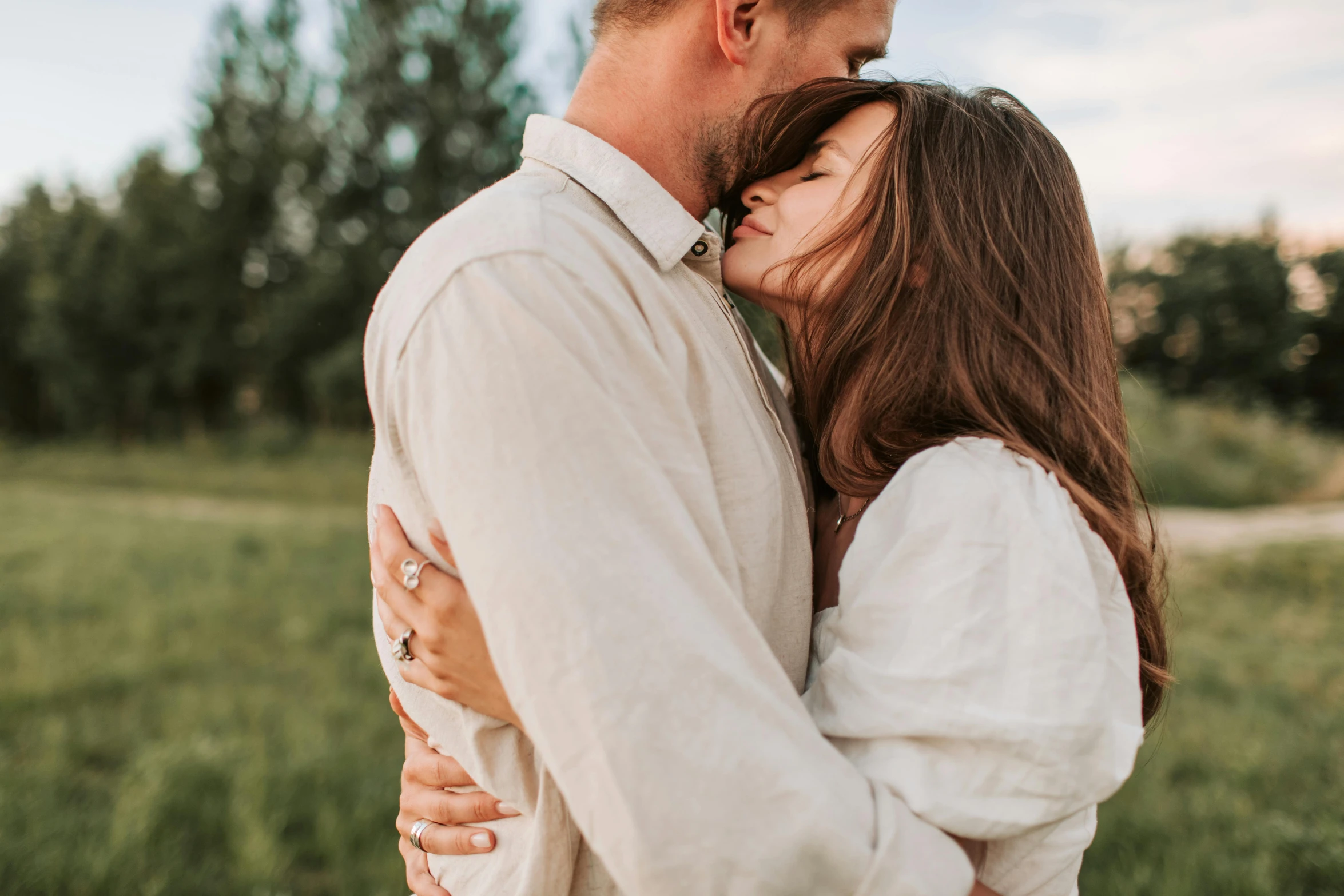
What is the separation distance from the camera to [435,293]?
Answer: 0.94 metres

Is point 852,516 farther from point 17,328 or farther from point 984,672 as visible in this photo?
point 17,328

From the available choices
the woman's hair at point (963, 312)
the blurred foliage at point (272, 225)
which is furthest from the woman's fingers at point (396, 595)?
the blurred foliage at point (272, 225)

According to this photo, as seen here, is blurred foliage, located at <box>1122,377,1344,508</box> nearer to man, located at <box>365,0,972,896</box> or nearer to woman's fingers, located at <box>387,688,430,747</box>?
woman's fingers, located at <box>387,688,430,747</box>

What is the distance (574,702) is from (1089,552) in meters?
0.72

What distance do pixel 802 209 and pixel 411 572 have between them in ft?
2.87

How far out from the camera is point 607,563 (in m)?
0.87

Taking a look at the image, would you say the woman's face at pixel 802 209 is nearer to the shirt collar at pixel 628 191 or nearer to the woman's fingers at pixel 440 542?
the shirt collar at pixel 628 191

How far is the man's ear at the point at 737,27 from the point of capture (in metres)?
1.51

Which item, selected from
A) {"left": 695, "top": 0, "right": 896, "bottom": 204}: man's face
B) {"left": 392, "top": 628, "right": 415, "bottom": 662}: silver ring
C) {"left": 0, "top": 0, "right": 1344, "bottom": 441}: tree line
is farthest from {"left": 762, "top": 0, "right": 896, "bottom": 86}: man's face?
{"left": 0, "top": 0, "right": 1344, "bottom": 441}: tree line

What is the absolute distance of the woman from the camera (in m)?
1.01

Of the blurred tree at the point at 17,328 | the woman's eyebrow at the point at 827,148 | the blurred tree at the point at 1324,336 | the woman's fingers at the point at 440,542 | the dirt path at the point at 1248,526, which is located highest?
the woman's eyebrow at the point at 827,148

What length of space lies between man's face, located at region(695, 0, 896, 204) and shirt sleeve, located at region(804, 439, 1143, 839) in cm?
78

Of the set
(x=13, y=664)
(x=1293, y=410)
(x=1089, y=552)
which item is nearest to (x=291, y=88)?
(x=13, y=664)

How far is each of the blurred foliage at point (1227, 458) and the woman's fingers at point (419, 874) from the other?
13444 millimetres
